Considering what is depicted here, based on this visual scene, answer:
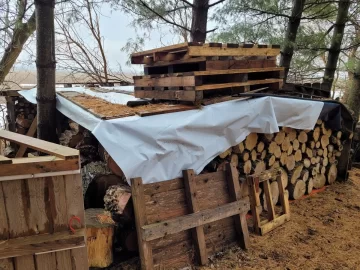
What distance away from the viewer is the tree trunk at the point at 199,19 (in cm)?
517

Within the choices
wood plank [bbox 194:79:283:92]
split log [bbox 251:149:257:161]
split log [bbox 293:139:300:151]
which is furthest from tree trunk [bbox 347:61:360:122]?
split log [bbox 251:149:257:161]

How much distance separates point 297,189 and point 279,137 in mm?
955

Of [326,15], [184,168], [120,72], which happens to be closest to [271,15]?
[326,15]

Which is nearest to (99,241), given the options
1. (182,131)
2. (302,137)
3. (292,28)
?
(182,131)

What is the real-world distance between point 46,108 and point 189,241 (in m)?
2.77

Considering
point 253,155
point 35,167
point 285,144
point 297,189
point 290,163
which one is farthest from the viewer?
point 297,189

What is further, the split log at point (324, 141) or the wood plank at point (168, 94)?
the split log at point (324, 141)

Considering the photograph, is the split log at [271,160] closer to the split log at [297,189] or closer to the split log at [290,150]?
the split log at [290,150]

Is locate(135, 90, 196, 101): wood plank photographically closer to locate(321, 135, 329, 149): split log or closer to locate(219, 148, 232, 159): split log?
locate(219, 148, 232, 159): split log

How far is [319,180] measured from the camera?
487 centimetres

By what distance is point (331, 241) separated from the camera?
3.35 m

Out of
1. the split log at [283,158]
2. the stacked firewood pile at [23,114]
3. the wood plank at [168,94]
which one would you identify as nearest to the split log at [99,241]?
the wood plank at [168,94]

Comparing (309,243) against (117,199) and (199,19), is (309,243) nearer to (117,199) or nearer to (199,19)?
(117,199)

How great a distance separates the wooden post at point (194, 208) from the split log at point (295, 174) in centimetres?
202
